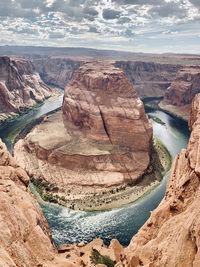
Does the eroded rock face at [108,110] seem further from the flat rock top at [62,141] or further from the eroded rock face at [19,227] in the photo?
the eroded rock face at [19,227]

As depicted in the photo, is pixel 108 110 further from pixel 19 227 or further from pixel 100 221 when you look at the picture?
pixel 19 227

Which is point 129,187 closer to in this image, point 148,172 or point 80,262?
point 148,172

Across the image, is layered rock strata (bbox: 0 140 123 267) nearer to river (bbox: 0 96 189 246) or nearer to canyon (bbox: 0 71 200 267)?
canyon (bbox: 0 71 200 267)

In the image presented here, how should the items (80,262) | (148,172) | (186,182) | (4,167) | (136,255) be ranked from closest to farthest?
(136,255), (186,182), (4,167), (80,262), (148,172)

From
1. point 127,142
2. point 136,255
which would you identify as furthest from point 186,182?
point 127,142

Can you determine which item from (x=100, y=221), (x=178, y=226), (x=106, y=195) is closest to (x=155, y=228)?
(x=178, y=226)

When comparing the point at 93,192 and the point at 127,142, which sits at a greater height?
the point at 127,142
